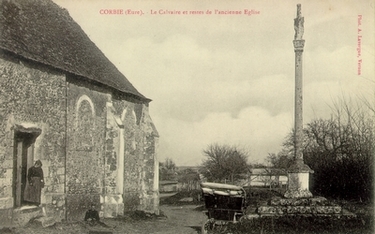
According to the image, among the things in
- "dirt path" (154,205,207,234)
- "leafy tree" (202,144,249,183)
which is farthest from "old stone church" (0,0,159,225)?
"leafy tree" (202,144,249,183)

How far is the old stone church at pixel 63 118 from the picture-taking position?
40.2 feet

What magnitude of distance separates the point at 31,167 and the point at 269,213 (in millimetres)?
7584

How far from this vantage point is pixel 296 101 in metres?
14.0

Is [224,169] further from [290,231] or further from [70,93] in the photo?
[290,231]

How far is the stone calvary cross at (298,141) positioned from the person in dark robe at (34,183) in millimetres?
7979

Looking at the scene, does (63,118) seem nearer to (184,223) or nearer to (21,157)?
(21,157)

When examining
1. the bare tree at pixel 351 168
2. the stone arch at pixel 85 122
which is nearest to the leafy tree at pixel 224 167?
the bare tree at pixel 351 168

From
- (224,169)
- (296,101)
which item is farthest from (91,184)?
(224,169)

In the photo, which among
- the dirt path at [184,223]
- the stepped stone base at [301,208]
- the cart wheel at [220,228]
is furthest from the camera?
the dirt path at [184,223]

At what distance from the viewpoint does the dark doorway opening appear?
1263 centimetres

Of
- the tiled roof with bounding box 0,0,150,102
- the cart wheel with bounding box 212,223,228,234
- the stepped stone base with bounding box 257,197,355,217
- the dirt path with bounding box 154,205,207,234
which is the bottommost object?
the dirt path with bounding box 154,205,207,234

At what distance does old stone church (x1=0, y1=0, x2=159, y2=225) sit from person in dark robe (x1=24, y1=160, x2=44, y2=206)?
0.68ft

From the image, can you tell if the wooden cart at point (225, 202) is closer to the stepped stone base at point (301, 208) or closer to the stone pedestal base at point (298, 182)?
the stepped stone base at point (301, 208)

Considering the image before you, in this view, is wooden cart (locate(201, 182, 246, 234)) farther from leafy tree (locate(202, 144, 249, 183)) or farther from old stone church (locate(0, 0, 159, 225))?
leafy tree (locate(202, 144, 249, 183))
